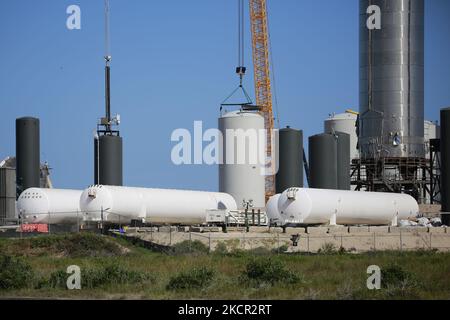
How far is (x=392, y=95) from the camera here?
92.5 m

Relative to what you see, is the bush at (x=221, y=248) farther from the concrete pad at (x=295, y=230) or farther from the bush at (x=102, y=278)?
the bush at (x=102, y=278)

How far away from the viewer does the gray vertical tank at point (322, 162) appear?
87562 millimetres

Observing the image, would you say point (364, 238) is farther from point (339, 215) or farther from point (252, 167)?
point (252, 167)

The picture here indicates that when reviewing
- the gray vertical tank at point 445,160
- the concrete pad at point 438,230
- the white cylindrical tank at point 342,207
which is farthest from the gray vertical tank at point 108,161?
the concrete pad at point 438,230

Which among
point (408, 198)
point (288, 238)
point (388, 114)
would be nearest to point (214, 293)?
point (288, 238)

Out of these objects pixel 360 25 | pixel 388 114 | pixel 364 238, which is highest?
pixel 360 25

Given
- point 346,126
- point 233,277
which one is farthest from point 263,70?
point 233,277

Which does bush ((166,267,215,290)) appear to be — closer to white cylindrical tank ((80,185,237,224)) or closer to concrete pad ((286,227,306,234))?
concrete pad ((286,227,306,234))

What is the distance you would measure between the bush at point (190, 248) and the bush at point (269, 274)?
14833mm

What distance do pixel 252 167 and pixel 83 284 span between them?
5255 centimetres

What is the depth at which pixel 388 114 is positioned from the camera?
305ft

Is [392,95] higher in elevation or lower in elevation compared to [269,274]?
higher

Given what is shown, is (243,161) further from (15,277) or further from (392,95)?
(15,277)

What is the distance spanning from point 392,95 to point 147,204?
1302 inches
